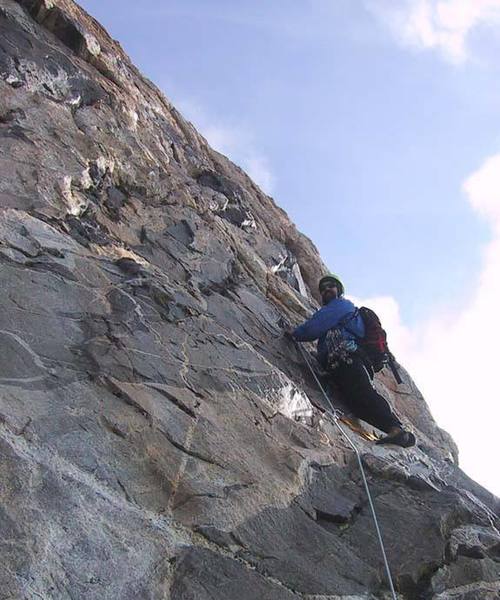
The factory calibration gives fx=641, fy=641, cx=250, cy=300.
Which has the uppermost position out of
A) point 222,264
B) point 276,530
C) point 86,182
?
point 222,264

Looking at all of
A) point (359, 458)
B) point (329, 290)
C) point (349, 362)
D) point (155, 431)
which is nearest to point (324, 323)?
point (349, 362)

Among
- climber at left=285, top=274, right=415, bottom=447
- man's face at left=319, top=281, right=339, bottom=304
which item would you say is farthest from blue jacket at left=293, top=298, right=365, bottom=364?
man's face at left=319, top=281, right=339, bottom=304

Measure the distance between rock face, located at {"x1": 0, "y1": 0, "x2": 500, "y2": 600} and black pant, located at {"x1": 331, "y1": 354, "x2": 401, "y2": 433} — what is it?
1.68 feet

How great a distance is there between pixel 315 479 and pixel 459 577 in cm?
160

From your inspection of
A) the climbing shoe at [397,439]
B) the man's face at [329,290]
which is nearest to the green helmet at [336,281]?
the man's face at [329,290]

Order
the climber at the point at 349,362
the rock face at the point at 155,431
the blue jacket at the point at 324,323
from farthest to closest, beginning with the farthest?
the blue jacket at the point at 324,323 → the climber at the point at 349,362 → the rock face at the point at 155,431

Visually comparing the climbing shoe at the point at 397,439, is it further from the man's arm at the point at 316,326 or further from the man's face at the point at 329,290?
the man's face at the point at 329,290

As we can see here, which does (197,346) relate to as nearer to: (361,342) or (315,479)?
(315,479)

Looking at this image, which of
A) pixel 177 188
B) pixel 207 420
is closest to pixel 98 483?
pixel 207 420

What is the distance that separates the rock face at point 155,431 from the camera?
4809 millimetres

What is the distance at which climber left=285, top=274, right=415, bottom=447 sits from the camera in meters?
9.16

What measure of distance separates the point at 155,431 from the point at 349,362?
4.28 metres

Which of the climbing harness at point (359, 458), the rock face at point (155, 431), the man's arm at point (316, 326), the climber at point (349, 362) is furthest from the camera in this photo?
the man's arm at point (316, 326)

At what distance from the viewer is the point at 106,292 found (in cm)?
730
